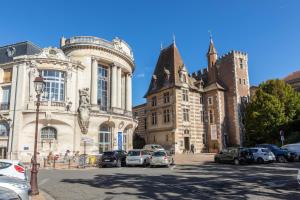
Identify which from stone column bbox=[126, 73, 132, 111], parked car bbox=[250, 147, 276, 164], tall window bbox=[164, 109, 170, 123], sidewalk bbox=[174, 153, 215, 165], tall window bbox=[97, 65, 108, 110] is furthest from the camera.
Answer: tall window bbox=[164, 109, 170, 123]

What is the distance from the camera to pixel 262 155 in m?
25.1

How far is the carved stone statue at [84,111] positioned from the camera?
30.9 metres

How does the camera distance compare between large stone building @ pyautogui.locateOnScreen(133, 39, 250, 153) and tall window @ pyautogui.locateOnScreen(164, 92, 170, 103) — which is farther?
tall window @ pyautogui.locateOnScreen(164, 92, 170, 103)

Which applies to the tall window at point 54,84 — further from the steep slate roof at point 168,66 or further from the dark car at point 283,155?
the dark car at point 283,155

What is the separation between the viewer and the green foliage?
39656mm

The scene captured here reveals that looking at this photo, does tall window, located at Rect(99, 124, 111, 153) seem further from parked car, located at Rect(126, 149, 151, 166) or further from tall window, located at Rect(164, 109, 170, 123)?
tall window, located at Rect(164, 109, 170, 123)

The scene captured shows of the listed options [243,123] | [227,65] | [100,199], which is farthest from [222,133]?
[100,199]

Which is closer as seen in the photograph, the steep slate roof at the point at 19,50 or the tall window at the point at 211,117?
the steep slate roof at the point at 19,50

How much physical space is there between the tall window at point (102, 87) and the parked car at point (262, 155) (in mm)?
18338

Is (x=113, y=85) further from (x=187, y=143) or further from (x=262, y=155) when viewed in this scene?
(x=262, y=155)

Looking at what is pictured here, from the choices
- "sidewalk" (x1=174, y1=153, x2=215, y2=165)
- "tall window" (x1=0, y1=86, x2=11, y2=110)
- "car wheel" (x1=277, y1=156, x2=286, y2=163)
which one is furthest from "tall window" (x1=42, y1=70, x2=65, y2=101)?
"car wheel" (x1=277, y1=156, x2=286, y2=163)

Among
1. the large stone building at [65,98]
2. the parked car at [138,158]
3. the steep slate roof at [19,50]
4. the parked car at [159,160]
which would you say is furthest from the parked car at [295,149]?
the steep slate roof at [19,50]

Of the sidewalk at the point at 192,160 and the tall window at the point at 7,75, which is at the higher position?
the tall window at the point at 7,75

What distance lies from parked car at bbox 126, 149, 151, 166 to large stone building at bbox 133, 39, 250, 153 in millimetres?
17916
